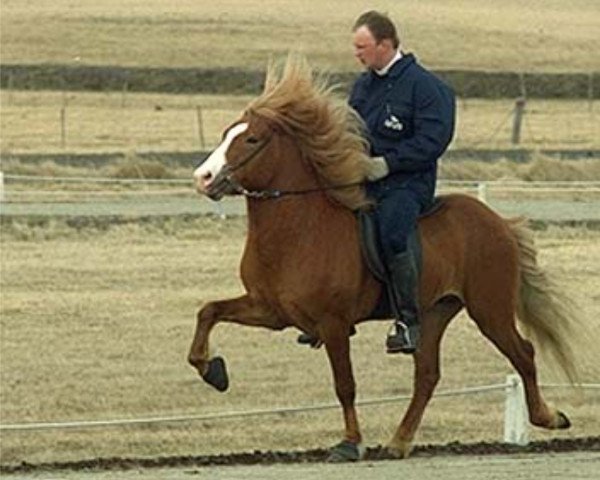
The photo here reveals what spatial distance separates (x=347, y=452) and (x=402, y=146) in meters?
1.77

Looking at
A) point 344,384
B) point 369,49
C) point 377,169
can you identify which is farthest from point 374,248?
point 369,49

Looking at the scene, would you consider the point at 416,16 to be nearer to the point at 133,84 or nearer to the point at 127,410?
the point at 133,84

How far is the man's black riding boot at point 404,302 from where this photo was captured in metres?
11.6

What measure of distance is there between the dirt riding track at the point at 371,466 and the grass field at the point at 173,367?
890mm

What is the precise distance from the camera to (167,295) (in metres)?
22.9

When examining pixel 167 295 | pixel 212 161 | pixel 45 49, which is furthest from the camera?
pixel 45 49

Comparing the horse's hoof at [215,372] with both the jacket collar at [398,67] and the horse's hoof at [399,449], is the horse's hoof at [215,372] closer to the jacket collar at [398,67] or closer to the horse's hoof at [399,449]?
the horse's hoof at [399,449]

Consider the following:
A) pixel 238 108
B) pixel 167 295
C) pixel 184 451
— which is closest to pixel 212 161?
pixel 184 451

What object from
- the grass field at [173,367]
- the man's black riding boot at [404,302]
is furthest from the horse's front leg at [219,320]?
the grass field at [173,367]

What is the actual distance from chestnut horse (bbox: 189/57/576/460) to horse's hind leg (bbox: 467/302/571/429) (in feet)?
0.97

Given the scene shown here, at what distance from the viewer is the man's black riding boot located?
11.6 metres

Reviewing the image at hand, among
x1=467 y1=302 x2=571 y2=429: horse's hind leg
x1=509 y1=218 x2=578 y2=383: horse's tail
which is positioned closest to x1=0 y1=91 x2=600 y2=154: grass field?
x1=509 y1=218 x2=578 y2=383: horse's tail

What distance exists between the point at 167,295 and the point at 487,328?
10792 millimetres

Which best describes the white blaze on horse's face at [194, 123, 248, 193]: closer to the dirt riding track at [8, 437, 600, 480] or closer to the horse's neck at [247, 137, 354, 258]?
the horse's neck at [247, 137, 354, 258]
